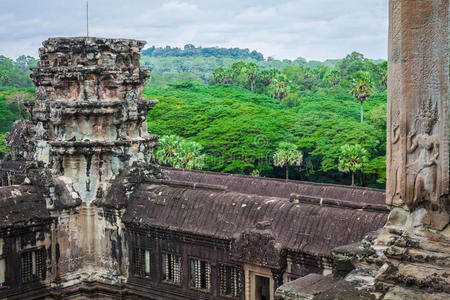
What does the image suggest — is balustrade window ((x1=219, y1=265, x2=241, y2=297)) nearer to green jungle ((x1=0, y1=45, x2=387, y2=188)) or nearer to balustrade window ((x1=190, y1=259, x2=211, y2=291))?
balustrade window ((x1=190, y1=259, x2=211, y2=291))

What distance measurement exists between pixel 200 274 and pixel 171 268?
2.86 ft

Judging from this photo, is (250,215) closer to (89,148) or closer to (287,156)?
(89,148)

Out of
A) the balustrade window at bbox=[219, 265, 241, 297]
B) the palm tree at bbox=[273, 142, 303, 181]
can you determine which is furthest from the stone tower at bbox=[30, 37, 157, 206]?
the palm tree at bbox=[273, 142, 303, 181]

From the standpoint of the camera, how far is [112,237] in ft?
46.3

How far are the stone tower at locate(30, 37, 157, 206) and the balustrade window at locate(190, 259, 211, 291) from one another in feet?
10.8

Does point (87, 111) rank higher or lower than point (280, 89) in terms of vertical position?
lower

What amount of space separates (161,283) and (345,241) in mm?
4753

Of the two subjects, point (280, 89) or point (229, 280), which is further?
point (280, 89)

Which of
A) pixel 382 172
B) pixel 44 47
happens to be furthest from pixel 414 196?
pixel 382 172

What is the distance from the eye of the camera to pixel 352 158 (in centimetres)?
3503

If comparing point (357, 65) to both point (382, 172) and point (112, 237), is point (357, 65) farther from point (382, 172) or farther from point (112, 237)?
point (112, 237)

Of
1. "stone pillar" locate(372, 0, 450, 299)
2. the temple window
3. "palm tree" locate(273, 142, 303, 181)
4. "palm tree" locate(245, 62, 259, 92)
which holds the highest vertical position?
"palm tree" locate(245, 62, 259, 92)

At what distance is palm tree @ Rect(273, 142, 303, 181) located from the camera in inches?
1485

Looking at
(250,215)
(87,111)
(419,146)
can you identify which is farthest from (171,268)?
(419,146)
